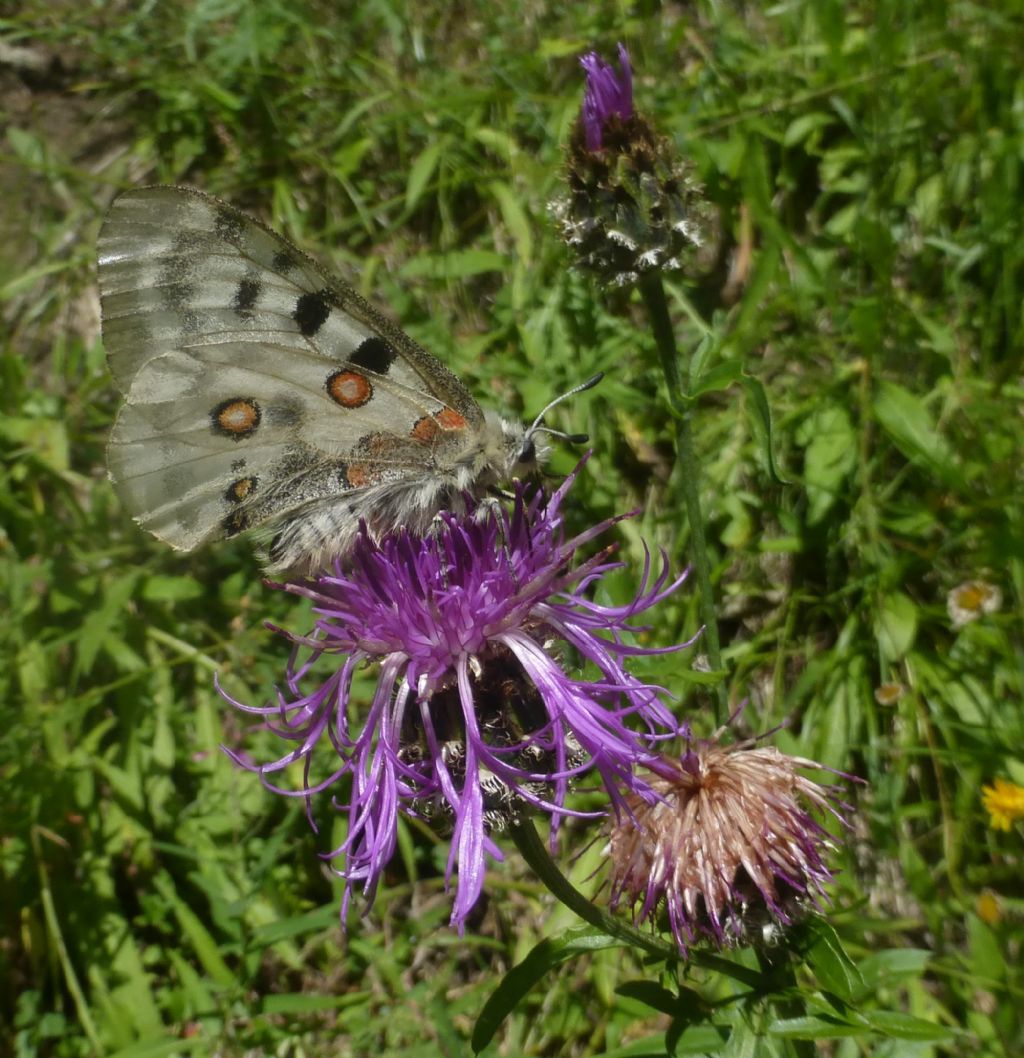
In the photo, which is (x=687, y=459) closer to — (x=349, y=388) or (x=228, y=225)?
(x=349, y=388)

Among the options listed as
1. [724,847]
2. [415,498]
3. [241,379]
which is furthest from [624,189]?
[724,847]

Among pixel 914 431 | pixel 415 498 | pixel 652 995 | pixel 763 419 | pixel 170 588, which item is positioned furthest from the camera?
pixel 170 588

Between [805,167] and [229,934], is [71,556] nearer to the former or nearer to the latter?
[229,934]

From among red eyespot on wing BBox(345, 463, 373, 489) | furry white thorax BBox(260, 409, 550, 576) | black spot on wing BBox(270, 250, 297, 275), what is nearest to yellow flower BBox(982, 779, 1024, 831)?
furry white thorax BBox(260, 409, 550, 576)

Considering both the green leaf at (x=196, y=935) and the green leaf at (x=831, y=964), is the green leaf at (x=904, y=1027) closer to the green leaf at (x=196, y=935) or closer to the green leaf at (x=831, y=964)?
the green leaf at (x=831, y=964)

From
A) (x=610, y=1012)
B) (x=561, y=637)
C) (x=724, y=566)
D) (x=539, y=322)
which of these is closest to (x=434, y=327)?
(x=539, y=322)

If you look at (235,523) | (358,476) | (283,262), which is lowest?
(235,523)
